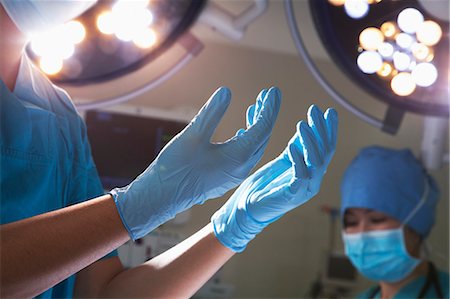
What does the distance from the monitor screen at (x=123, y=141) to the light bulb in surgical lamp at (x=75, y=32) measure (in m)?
0.79

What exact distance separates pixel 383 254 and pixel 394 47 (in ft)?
3.22

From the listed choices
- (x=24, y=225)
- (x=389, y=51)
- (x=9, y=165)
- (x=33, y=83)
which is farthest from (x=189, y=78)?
(x=24, y=225)

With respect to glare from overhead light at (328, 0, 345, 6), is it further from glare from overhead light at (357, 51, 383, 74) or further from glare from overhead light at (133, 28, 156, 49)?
glare from overhead light at (133, 28, 156, 49)

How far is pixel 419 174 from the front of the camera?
7.64ft

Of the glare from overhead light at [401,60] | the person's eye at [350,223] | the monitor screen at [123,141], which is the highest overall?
the glare from overhead light at [401,60]

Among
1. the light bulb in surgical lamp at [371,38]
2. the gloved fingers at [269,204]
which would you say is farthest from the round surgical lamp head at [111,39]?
the gloved fingers at [269,204]

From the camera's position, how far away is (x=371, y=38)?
1.55 metres

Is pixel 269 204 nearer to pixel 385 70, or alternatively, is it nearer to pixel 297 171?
pixel 297 171

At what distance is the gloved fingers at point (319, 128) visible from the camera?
1.14 metres

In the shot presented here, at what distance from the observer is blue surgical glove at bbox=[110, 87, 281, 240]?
0.98 metres

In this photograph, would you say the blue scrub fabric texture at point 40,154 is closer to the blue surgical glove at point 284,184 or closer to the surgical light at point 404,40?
the blue surgical glove at point 284,184

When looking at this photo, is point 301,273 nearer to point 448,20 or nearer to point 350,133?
point 350,133

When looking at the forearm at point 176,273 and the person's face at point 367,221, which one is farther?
the person's face at point 367,221

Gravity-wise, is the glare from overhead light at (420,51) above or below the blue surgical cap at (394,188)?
above
